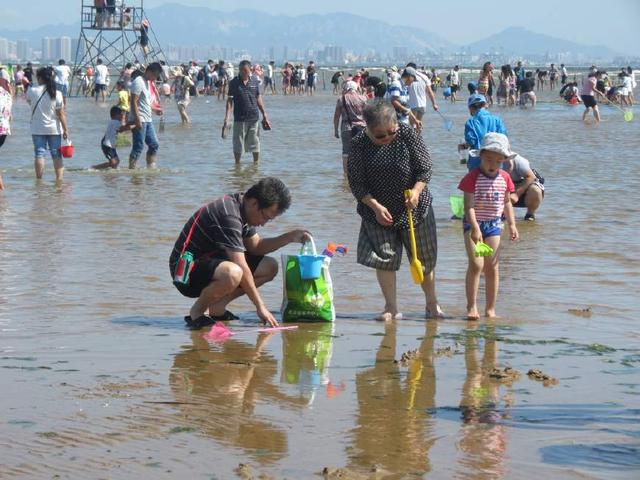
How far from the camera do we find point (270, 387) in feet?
20.1

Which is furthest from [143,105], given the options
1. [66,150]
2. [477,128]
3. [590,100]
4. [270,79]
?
[270,79]

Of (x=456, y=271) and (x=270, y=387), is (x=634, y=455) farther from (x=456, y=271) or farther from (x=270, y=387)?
(x=456, y=271)

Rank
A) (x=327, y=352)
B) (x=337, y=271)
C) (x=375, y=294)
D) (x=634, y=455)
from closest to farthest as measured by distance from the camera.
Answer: (x=634, y=455)
(x=327, y=352)
(x=375, y=294)
(x=337, y=271)

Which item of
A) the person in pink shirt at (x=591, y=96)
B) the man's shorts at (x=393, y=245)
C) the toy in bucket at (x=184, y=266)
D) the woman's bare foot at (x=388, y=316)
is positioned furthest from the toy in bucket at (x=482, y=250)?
the person in pink shirt at (x=591, y=96)

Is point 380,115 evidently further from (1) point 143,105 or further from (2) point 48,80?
(1) point 143,105

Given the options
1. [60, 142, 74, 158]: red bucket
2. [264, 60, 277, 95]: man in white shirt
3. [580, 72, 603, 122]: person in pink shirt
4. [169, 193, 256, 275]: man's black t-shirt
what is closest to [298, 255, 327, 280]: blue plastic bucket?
[169, 193, 256, 275]: man's black t-shirt

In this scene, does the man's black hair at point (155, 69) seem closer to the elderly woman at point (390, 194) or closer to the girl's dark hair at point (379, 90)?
the girl's dark hair at point (379, 90)

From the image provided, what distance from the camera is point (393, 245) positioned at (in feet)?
26.3

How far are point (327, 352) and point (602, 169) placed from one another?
491 inches

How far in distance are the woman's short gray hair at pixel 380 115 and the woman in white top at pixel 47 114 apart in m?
8.43

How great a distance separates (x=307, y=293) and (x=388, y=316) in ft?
1.85

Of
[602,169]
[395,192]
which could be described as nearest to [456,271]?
[395,192]

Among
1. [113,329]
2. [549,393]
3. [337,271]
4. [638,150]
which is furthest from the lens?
[638,150]

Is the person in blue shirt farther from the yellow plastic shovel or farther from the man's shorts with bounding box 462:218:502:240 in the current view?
the yellow plastic shovel
